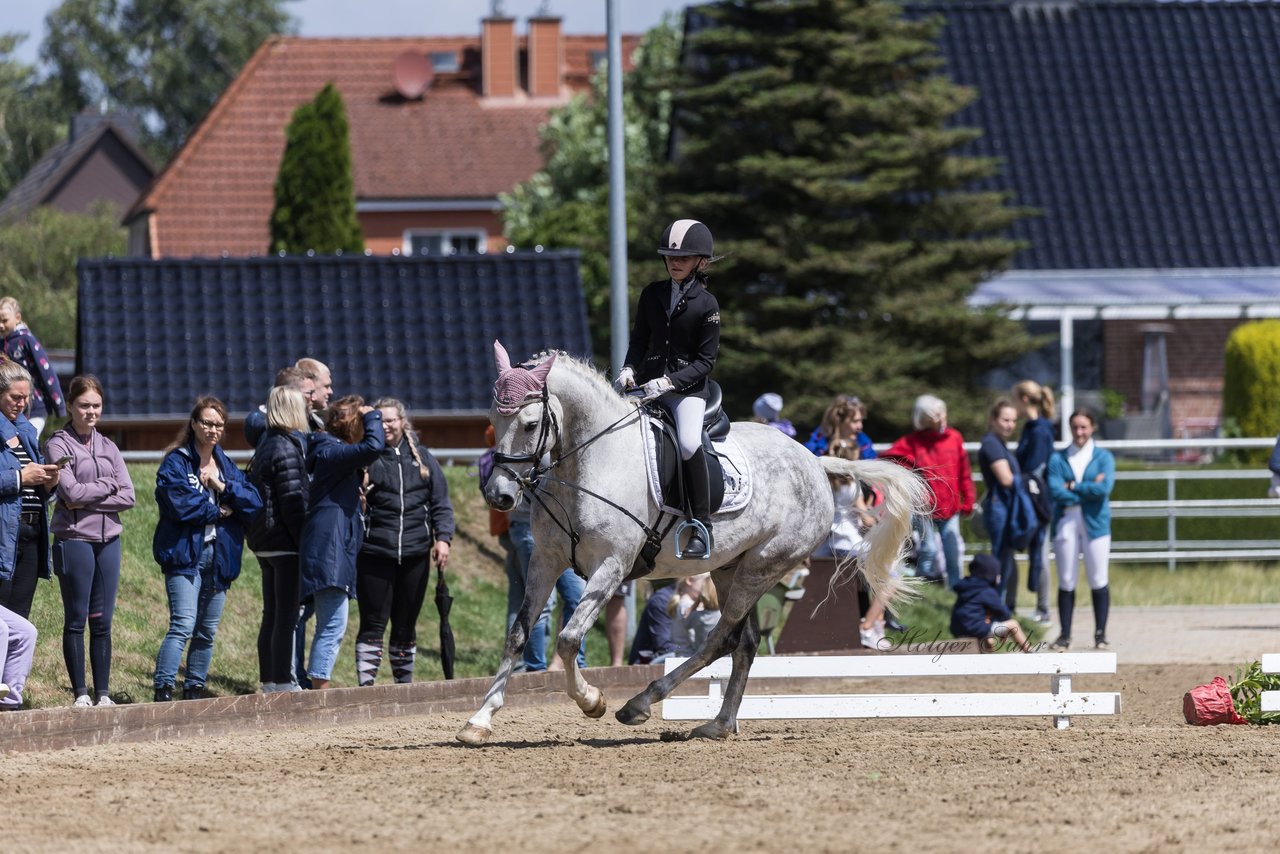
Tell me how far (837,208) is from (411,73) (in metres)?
26.5

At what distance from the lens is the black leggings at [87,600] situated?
398 inches

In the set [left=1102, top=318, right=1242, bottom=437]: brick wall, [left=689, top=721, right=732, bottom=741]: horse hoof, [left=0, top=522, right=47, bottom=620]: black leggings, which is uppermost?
[left=1102, top=318, right=1242, bottom=437]: brick wall

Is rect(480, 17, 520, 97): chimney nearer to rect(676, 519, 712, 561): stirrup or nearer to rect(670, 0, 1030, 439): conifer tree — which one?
rect(670, 0, 1030, 439): conifer tree

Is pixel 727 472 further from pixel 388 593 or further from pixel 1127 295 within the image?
pixel 1127 295

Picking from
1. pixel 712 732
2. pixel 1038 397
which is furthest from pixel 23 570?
pixel 1038 397

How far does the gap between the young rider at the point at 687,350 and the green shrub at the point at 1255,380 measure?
17672 mm

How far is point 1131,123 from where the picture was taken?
3278 cm

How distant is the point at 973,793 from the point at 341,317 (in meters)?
12.3

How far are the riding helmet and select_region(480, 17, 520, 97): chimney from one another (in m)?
41.2

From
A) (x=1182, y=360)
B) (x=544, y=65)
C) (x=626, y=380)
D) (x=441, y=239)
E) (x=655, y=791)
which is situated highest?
(x=544, y=65)

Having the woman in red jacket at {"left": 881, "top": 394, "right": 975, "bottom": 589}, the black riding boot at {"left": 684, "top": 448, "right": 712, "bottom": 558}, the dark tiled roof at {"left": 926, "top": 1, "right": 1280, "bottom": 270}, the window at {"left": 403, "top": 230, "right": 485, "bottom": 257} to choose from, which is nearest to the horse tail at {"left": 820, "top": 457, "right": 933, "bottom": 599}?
the black riding boot at {"left": 684, "top": 448, "right": 712, "bottom": 558}

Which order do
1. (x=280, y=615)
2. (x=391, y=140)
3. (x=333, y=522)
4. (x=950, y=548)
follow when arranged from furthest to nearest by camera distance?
(x=391, y=140), (x=950, y=548), (x=280, y=615), (x=333, y=522)

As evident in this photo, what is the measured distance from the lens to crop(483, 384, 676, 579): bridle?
9.02m

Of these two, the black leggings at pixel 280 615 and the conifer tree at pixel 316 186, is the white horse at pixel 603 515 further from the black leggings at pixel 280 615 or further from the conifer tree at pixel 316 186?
the conifer tree at pixel 316 186
